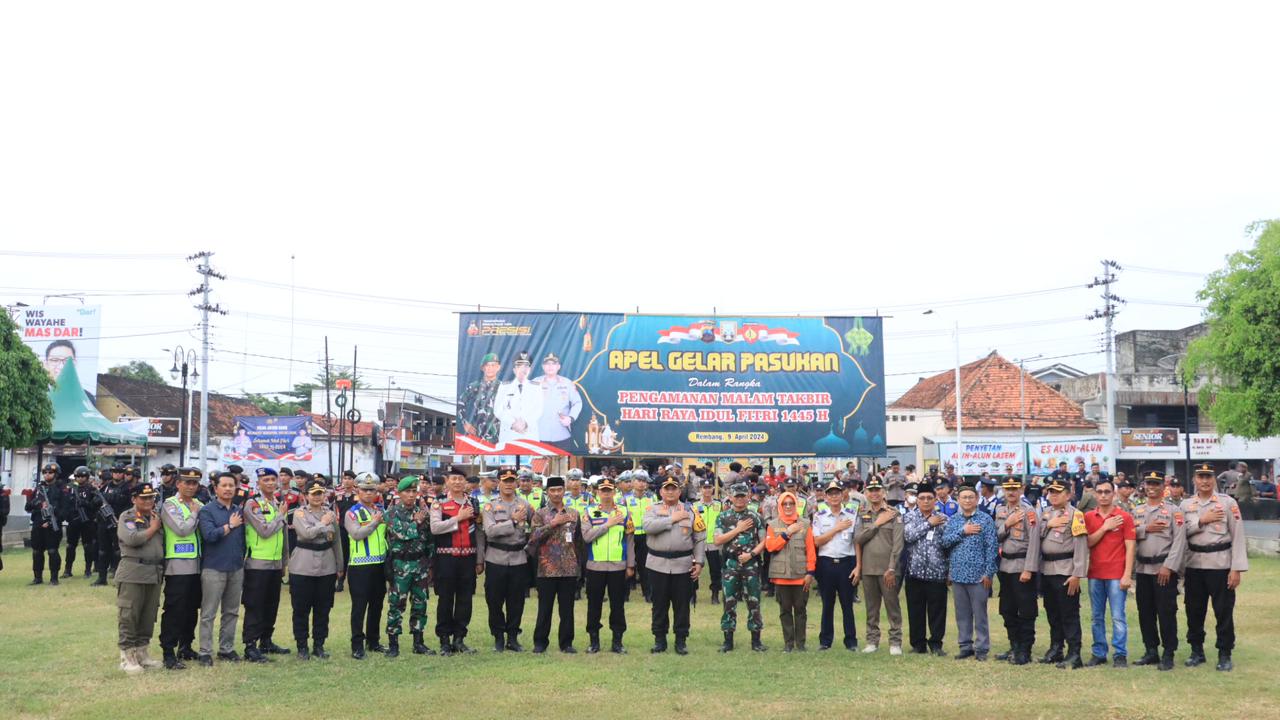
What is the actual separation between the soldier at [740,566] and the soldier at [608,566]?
3.20ft

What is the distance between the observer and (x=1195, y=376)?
3036 cm

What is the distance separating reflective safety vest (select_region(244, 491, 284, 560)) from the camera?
10023mm

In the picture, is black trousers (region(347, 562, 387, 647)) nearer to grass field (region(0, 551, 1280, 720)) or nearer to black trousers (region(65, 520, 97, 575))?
grass field (region(0, 551, 1280, 720))

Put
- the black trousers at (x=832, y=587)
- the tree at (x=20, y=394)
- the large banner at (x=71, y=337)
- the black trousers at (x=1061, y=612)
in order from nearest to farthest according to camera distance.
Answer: the black trousers at (x=1061, y=612)
the black trousers at (x=832, y=587)
the tree at (x=20, y=394)
the large banner at (x=71, y=337)

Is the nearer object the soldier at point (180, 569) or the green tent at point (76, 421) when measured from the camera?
the soldier at point (180, 569)

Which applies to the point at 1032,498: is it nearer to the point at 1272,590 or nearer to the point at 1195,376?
the point at 1272,590

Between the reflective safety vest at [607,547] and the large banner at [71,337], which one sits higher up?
the large banner at [71,337]

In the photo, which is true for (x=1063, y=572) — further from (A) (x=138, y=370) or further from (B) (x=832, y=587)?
(A) (x=138, y=370)

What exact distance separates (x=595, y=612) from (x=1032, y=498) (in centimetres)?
1059

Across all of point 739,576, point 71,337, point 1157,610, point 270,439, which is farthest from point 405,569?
point 71,337

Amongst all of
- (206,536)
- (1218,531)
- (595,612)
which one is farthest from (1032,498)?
(206,536)

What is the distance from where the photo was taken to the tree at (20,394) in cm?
2433

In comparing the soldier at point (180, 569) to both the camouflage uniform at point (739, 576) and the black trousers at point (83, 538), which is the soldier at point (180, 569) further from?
the black trousers at point (83, 538)

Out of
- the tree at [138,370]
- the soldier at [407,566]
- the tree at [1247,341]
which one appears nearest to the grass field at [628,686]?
the soldier at [407,566]
